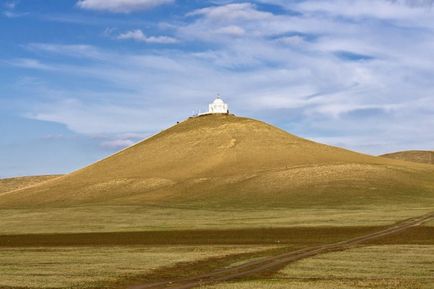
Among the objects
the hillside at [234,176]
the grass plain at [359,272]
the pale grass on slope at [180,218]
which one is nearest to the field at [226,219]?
the grass plain at [359,272]

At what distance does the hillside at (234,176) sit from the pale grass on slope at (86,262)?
58.5 m

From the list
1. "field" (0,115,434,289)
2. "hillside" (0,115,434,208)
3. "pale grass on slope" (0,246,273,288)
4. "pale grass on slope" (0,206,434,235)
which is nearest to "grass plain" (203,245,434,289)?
"field" (0,115,434,289)

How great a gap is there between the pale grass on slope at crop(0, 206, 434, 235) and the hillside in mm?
11640

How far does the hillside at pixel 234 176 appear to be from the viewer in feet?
381

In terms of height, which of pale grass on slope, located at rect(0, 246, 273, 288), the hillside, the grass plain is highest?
the hillside

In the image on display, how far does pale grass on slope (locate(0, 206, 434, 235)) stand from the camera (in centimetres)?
7594

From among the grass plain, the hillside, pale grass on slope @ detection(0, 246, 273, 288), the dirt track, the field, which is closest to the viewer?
the grass plain

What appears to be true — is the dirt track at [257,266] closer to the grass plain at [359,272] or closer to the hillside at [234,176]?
the grass plain at [359,272]

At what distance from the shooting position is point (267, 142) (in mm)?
171500

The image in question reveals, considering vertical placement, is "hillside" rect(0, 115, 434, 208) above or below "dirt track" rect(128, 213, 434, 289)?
above

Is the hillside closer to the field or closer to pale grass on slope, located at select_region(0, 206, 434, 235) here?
the field

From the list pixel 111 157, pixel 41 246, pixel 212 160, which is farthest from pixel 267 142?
pixel 41 246

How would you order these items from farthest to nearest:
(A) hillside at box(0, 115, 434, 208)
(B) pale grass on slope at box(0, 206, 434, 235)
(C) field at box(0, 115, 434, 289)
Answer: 1. (A) hillside at box(0, 115, 434, 208)
2. (B) pale grass on slope at box(0, 206, 434, 235)
3. (C) field at box(0, 115, 434, 289)

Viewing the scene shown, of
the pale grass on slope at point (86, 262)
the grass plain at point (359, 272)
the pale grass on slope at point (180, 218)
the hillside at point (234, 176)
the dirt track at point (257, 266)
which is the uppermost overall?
the hillside at point (234, 176)
